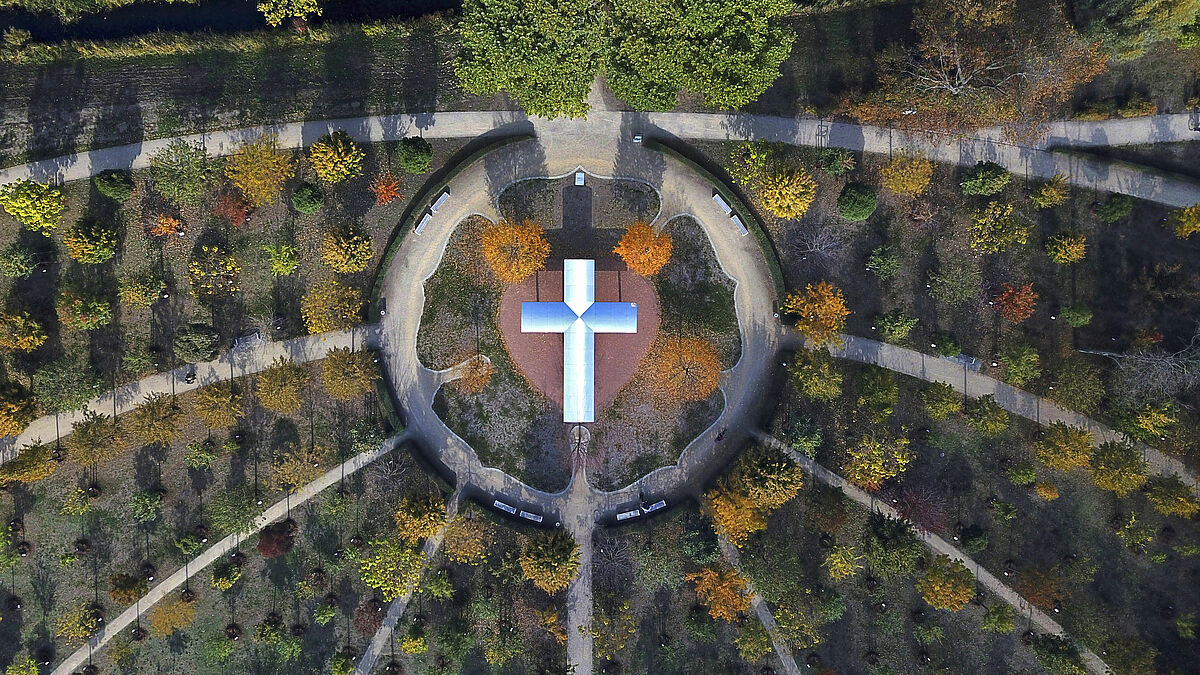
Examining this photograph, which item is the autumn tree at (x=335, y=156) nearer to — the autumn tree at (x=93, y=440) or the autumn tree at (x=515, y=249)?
the autumn tree at (x=515, y=249)

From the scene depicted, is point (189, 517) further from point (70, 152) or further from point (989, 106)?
point (989, 106)

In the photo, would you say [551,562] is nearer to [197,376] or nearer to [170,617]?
[170,617]

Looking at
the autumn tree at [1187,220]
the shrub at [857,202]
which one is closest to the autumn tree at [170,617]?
the shrub at [857,202]

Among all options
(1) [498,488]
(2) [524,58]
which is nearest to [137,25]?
(2) [524,58]

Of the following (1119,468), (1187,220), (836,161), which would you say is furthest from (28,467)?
(1187,220)

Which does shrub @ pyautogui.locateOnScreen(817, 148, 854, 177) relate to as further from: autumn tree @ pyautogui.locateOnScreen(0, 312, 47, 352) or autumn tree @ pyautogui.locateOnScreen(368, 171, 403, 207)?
autumn tree @ pyautogui.locateOnScreen(0, 312, 47, 352)
